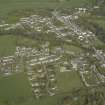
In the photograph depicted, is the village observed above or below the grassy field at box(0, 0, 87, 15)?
below

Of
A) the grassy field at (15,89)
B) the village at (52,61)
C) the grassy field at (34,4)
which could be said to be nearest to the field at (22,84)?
the grassy field at (15,89)

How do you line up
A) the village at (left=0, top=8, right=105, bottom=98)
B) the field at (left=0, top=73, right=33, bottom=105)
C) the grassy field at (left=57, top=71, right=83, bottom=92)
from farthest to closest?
the village at (left=0, top=8, right=105, bottom=98) → the grassy field at (left=57, top=71, right=83, bottom=92) → the field at (left=0, top=73, right=33, bottom=105)

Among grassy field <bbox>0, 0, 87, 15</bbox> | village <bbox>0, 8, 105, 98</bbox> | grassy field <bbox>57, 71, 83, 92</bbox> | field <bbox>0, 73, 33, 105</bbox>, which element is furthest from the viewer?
grassy field <bbox>0, 0, 87, 15</bbox>

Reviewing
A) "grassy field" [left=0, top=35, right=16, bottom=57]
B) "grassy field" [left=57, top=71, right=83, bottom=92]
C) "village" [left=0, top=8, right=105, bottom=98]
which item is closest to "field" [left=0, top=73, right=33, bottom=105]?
"village" [left=0, top=8, right=105, bottom=98]

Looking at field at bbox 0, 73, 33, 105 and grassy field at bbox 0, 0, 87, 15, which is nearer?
field at bbox 0, 73, 33, 105

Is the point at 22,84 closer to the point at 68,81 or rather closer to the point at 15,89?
the point at 15,89

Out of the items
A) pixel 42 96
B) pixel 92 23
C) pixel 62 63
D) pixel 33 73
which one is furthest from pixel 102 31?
pixel 42 96

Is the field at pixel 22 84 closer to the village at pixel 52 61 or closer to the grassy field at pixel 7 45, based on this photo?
the grassy field at pixel 7 45

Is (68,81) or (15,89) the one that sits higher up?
(68,81)

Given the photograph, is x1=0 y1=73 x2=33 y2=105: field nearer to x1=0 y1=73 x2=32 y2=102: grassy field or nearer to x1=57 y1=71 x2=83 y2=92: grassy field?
x1=0 y1=73 x2=32 y2=102: grassy field

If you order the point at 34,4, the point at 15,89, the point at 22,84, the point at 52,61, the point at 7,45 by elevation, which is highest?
the point at 34,4

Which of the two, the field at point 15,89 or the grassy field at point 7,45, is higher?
the grassy field at point 7,45

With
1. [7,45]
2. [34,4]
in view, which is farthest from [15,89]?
[34,4]

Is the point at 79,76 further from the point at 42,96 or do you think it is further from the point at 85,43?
the point at 85,43
